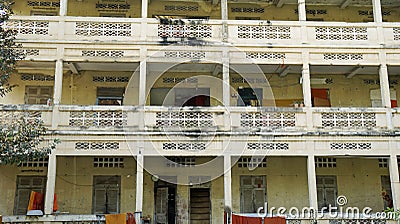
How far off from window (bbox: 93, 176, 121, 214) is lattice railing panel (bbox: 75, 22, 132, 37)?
4502mm

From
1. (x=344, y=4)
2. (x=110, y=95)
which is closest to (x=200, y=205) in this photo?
(x=110, y=95)

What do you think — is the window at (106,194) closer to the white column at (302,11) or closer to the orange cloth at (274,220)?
the orange cloth at (274,220)

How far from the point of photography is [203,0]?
15.3 metres

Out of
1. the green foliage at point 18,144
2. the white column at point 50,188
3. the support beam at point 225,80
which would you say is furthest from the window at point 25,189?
the support beam at point 225,80

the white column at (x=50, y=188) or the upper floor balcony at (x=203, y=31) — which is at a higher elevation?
the upper floor balcony at (x=203, y=31)

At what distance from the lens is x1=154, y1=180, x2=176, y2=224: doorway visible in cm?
1408

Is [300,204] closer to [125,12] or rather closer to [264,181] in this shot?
[264,181]

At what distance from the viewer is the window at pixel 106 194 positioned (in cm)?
1391

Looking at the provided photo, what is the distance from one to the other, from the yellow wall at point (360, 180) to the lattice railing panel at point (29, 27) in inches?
375

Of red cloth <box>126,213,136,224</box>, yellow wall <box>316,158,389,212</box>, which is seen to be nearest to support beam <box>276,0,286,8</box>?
yellow wall <box>316,158,389,212</box>

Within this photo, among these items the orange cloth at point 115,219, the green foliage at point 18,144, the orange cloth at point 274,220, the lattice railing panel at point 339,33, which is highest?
the lattice railing panel at point 339,33

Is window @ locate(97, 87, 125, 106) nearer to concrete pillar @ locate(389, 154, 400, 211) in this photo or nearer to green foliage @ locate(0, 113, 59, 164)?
green foliage @ locate(0, 113, 59, 164)

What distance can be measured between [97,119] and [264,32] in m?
5.54

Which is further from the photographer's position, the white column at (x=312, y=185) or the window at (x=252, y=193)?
the window at (x=252, y=193)
